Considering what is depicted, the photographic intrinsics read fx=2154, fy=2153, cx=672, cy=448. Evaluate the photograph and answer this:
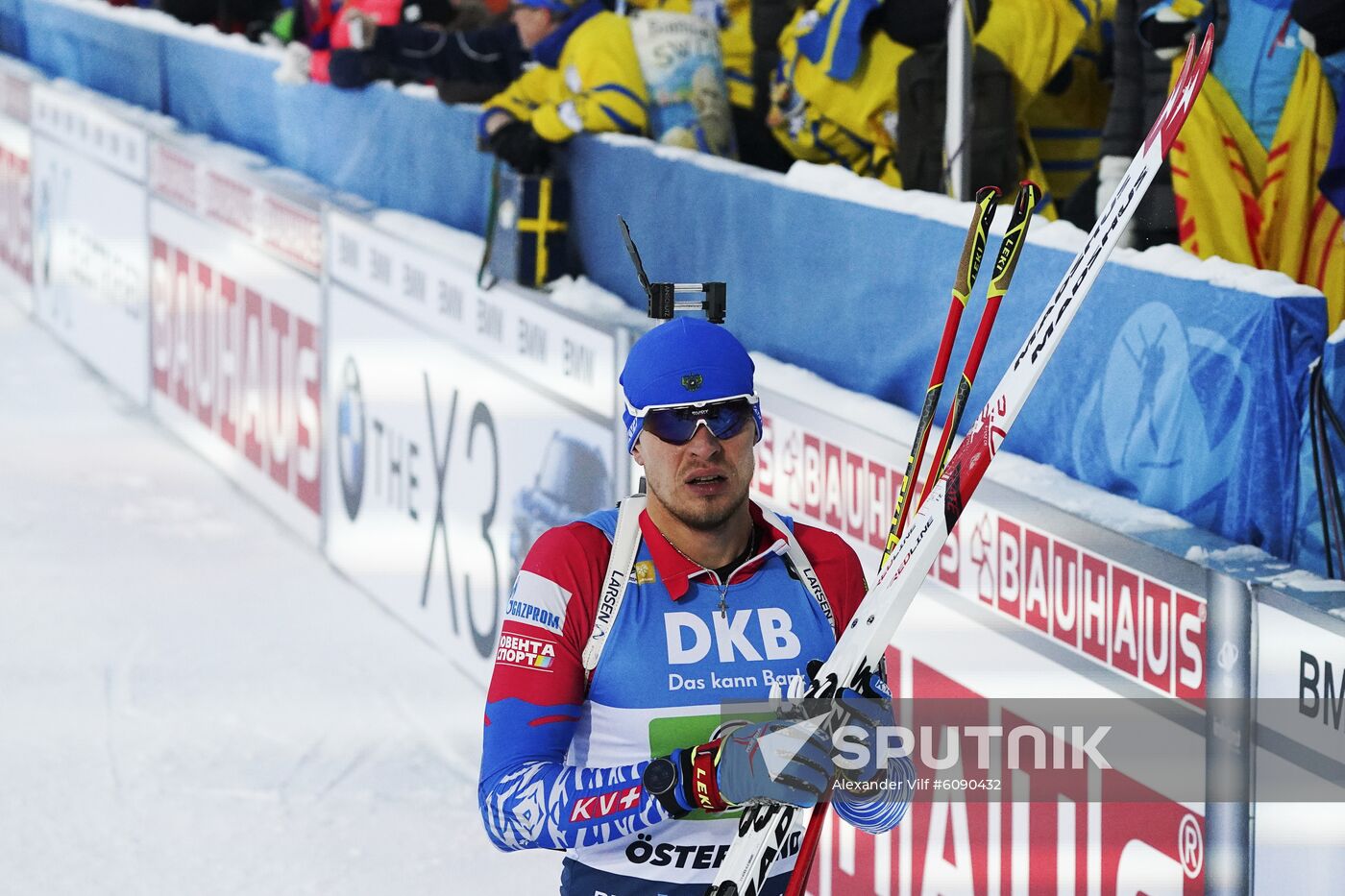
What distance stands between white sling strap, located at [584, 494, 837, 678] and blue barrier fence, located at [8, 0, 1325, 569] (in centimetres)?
105

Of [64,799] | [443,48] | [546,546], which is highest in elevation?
[443,48]

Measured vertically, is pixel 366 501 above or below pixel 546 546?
below

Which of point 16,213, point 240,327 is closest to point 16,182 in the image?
point 16,213

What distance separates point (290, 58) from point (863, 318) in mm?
5098

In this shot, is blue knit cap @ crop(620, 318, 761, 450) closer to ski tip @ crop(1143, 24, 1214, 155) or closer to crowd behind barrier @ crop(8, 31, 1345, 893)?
ski tip @ crop(1143, 24, 1214, 155)

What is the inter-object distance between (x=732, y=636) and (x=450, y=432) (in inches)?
181

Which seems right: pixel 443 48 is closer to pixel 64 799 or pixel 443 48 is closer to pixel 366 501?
pixel 366 501

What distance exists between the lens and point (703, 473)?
3027 millimetres

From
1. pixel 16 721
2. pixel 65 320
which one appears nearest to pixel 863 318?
pixel 16 721

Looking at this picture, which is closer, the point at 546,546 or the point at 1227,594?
the point at 546,546

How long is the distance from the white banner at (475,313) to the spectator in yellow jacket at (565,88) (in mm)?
490

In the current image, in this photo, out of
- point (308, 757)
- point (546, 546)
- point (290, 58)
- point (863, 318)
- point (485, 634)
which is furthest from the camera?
point (290, 58)

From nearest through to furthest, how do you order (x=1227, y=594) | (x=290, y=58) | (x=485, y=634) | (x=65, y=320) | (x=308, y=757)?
(x=1227, y=594) → (x=308, y=757) → (x=485, y=634) → (x=290, y=58) → (x=65, y=320)

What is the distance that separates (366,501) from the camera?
328 inches
